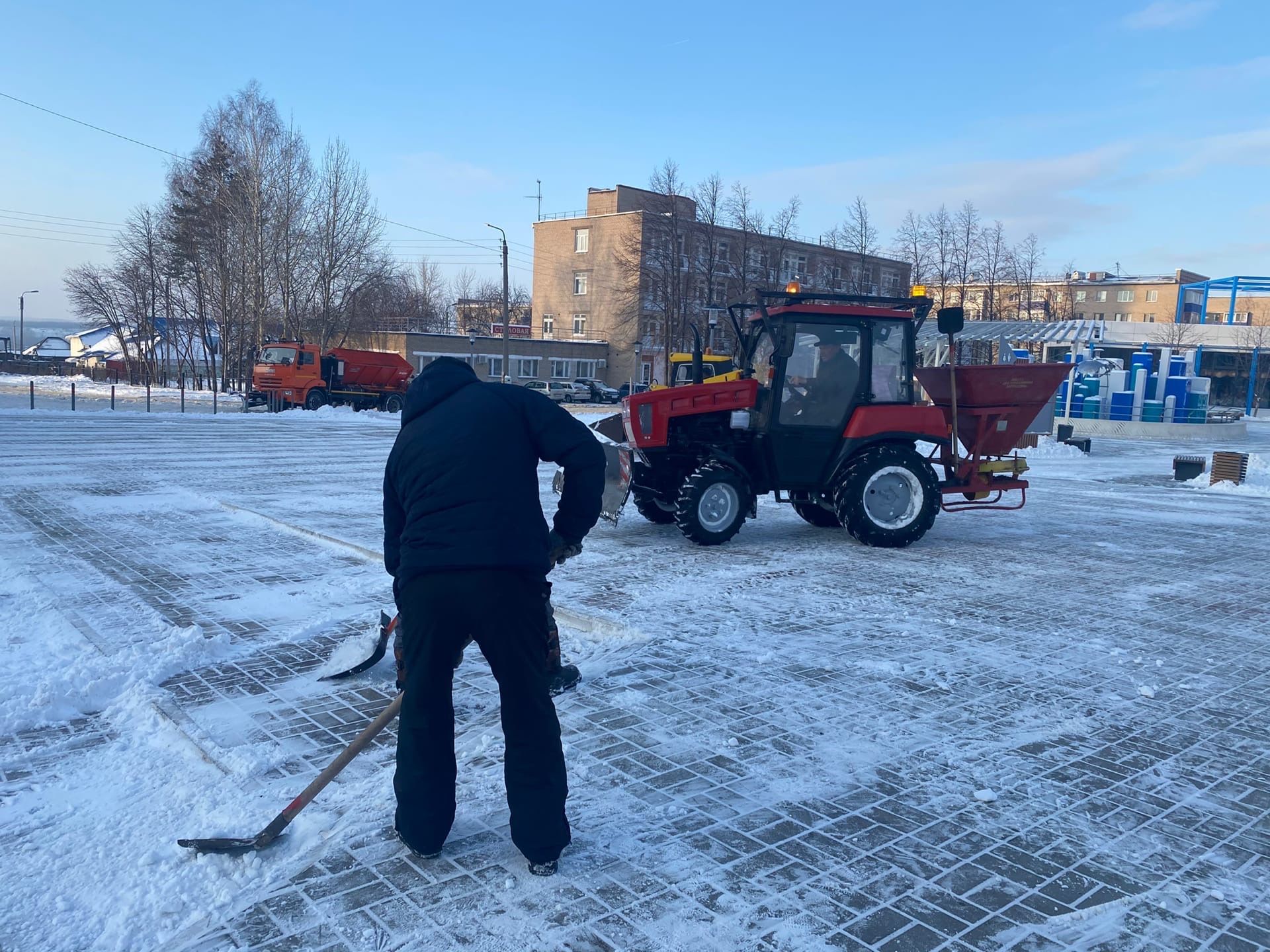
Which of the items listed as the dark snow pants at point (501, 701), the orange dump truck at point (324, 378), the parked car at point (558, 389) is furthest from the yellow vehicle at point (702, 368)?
the parked car at point (558, 389)

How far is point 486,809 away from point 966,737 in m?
2.43

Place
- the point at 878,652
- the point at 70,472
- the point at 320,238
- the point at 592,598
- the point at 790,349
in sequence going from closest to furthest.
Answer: the point at 878,652 → the point at 592,598 → the point at 790,349 → the point at 70,472 → the point at 320,238

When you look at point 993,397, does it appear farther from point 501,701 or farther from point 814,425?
point 501,701

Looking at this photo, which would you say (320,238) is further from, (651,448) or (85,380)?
(651,448)

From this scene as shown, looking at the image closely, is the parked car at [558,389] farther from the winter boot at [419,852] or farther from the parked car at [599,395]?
the winter boot at [419,852]

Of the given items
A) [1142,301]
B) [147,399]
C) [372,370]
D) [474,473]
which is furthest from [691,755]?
[1142,301]

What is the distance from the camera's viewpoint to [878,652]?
595cm

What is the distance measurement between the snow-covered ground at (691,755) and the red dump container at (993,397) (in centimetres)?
167

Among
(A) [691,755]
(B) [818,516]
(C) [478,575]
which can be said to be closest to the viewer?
(C) [478,575]

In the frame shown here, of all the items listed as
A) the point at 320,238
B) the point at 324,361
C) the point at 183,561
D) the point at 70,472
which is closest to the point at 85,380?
the point at 320,238

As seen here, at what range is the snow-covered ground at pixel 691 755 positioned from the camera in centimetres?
303

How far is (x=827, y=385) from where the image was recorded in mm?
9375

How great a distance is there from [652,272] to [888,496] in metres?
34.4

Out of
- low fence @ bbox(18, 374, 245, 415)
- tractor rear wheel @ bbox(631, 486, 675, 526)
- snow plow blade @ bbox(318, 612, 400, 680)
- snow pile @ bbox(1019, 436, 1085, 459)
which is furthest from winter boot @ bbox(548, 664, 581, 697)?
low fence @ bbox(18, 374, 245, 415)
